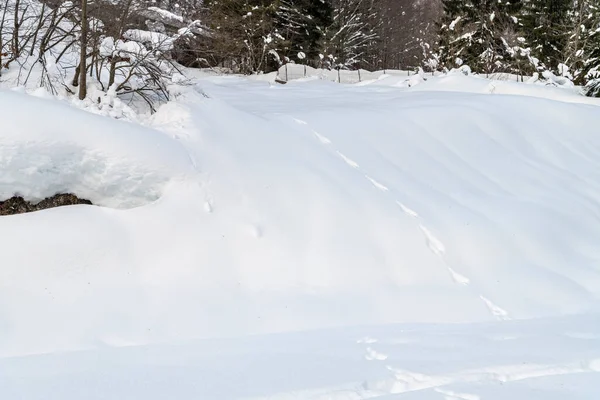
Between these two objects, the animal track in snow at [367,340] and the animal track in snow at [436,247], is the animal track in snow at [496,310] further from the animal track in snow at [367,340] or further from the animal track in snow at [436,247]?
the animal track in snow at [367,340]

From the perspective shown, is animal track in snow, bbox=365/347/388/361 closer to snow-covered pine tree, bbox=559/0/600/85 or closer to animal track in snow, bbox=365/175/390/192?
animal track in snow, bbox=365/175/390/192

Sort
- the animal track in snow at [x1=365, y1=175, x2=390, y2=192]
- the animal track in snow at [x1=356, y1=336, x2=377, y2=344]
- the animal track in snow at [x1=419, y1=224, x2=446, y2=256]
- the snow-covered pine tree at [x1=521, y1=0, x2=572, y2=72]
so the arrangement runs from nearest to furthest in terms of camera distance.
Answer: the animal track in snow at [x1=356, y1=336, x2=377, y2=344]
the animal track in snow at [x1=419, y1=224, x2=446, y2=256]
the animal track in snow at [x1=365, y1=175, x2=390, y2=192]
the snow-covered pine tree at [x1=521, y1=0, x2=572, y2=72]

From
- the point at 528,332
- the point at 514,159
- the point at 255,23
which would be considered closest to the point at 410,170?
the point at 514,159

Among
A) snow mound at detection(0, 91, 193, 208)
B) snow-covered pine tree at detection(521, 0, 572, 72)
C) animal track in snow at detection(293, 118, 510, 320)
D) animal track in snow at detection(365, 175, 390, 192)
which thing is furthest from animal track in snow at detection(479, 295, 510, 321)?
snow-covered pine tree at detection(521, 0, 572, 72)

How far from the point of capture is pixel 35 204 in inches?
153

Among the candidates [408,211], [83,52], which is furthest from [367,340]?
[83,52]

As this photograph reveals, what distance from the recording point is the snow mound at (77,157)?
3752 millimetres

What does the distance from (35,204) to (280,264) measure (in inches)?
86.2

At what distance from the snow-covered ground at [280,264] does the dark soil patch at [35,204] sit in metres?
0.09

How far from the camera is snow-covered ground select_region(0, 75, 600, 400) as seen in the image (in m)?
2.46

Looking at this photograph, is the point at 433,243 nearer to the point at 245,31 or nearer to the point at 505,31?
the point at 245,31

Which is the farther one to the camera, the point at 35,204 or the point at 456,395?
the point at 35,204

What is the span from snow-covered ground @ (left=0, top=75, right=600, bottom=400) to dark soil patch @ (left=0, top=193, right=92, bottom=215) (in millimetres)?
91

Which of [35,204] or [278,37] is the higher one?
[278,37]
